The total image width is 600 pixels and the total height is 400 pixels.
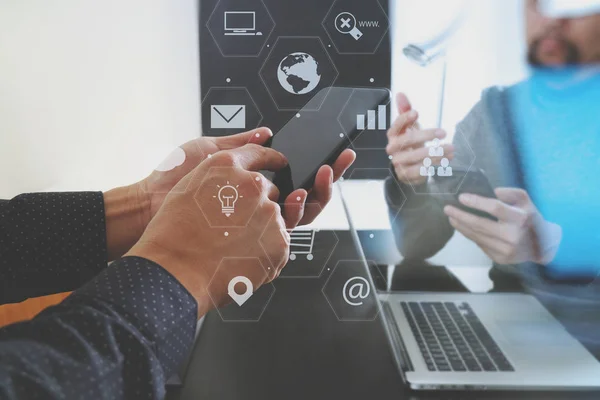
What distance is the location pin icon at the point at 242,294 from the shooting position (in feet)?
1.58

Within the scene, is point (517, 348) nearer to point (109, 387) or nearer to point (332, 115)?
point (332, 115)

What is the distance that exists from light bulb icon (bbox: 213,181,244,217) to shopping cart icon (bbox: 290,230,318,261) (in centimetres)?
11

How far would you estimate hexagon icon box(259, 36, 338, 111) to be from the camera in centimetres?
54

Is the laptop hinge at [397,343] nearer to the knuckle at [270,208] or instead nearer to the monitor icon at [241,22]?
the knuckle at [270,208]

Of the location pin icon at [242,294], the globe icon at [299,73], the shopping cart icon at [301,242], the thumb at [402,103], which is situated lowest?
the location pin icon at [242,294]

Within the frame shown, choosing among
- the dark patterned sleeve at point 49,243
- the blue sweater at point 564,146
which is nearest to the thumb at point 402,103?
the blue sweater at point 564,146

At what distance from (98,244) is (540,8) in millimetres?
578

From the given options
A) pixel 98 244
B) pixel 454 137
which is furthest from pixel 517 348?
pixel 98 244

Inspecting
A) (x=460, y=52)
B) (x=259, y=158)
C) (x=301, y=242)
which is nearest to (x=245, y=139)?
(x=259, y=158)

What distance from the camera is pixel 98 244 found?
1.94ft

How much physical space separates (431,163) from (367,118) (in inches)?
3.6

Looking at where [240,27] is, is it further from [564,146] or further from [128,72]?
[564,146]

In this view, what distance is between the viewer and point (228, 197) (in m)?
0.48

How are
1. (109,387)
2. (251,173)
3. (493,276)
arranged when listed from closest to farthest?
1. (109,387)
2. (251,173)
3. (493,276)
